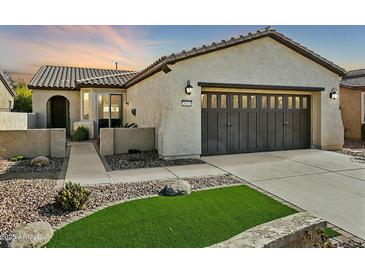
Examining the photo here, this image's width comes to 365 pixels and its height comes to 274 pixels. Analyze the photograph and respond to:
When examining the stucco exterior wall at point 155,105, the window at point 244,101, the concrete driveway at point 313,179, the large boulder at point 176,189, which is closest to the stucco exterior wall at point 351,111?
the concrete driveway at point 313,179

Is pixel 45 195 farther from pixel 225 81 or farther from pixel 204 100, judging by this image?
pixel 225 81

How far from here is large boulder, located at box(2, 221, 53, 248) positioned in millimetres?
3451

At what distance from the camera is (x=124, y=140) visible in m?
10.5

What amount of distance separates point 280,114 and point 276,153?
1.79 m

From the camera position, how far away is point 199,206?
491 cm

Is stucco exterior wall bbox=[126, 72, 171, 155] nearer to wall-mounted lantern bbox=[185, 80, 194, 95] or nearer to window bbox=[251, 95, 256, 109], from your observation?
wall-mounted lantern bbox=[185, 80, 194, 95]

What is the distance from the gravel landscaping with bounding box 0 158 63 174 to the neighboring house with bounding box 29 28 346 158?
3405 millimetres

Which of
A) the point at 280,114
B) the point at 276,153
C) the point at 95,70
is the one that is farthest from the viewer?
the point at 95,70

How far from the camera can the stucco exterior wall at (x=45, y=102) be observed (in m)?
16.2

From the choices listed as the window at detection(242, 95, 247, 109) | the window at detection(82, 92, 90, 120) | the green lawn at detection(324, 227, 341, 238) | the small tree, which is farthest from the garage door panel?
the small tree
